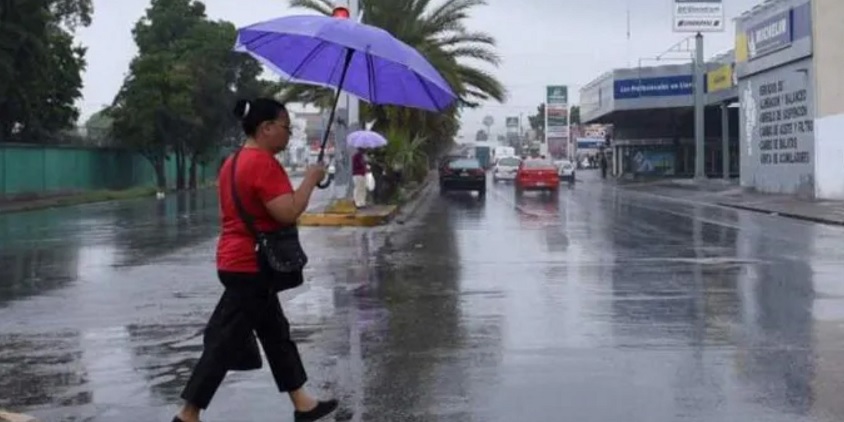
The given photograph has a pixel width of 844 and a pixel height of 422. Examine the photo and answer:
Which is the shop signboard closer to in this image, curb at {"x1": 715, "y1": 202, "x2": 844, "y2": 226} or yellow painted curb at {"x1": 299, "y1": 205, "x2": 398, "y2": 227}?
curb at {"x1": 715, "y1": 202, "x2": 844, "y2": 226}

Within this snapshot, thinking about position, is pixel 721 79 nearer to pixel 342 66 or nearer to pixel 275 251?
pixel 342 66

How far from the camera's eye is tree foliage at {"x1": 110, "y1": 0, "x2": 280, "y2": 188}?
58562 millimetres

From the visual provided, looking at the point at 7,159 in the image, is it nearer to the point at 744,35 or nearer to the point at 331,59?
the point at 744,35

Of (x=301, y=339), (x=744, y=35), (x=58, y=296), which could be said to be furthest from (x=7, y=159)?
(x=301, y=339)

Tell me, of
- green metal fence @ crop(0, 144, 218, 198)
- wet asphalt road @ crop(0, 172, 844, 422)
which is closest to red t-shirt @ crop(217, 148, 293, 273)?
wet asphalt road @ crop(0, 172, 844, 422)

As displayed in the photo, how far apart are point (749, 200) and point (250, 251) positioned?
35.5 metres

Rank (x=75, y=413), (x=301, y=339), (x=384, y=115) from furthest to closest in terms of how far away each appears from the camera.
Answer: (x=384, y=115)
(x=301, y=339)
(x=75, y=413)

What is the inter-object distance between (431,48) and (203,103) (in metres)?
25.3

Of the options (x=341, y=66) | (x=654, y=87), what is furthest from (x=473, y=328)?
(x=654, y=87)

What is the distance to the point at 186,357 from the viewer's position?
388 inches

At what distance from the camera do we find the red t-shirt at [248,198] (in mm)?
6602

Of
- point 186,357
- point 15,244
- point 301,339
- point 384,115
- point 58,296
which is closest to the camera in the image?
point 186,357

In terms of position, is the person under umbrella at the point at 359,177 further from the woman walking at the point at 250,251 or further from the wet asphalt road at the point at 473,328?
the woman walking at the point at 250,251

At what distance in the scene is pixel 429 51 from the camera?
39.5 metres
